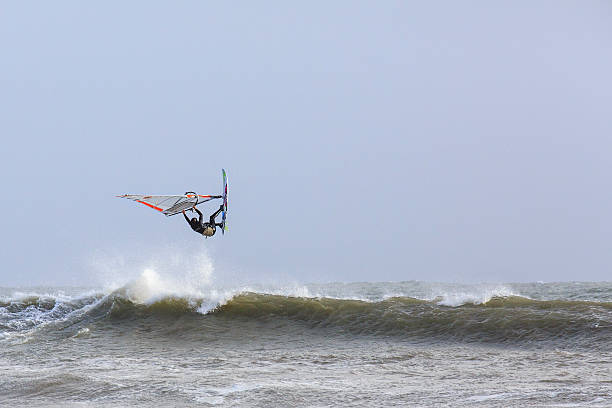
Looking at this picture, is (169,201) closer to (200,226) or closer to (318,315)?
(200,226)

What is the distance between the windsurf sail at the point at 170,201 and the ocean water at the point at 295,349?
248 cm

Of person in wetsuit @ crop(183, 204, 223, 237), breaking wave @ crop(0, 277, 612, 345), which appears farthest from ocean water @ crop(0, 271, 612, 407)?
person in wetsuit @ crop(183, 204, 223, 237)

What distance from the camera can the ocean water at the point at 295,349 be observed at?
7.70 meters

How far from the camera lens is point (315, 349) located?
10875 millimetres

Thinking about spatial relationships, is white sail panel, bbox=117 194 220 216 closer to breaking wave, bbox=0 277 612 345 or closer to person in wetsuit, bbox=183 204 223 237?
person in wetsuit, bbox=183 204 223 237

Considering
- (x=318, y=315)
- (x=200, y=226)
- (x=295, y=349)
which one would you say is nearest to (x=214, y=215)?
(x=200, y=226)

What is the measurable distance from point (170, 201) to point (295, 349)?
3.34m

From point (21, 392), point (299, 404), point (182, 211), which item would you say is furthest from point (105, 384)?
point (182, 211)

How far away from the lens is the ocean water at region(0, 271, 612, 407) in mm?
7699

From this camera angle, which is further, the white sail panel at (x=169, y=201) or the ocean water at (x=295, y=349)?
the white sail panel at (x=169, y=201)

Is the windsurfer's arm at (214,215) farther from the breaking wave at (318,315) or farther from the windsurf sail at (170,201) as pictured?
the breaking wave at (318,315)

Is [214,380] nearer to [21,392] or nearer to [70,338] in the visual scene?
[21,392]

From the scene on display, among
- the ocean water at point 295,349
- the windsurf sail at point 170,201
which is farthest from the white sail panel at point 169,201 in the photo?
the ocean water at point 295,349

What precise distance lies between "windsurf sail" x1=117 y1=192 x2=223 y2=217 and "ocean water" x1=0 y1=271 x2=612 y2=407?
2.48 metres
